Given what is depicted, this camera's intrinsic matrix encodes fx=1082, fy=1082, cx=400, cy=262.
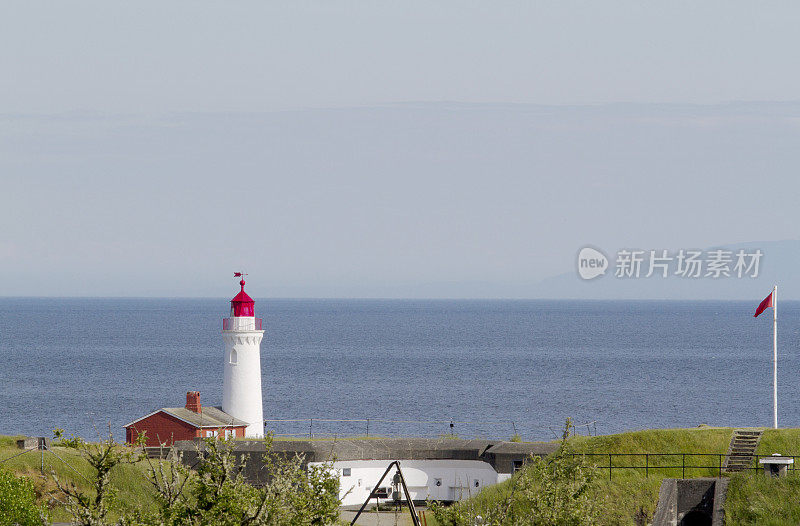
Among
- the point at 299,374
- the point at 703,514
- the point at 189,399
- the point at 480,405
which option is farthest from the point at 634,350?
the point at 703,514

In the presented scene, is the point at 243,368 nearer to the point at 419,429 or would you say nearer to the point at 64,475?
the point at 64,475

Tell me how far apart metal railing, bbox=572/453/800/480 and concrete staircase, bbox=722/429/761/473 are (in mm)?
119

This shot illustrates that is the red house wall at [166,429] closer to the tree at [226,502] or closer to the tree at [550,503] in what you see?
the tree at [550,503]

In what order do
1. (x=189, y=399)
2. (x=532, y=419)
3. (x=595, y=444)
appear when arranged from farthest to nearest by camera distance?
(x=532, y=419) < (x=189, y=399) < (x=595, y=444)

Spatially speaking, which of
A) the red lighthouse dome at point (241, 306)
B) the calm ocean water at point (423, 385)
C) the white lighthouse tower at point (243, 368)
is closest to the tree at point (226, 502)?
the white lighthouse tower at point (243, 368)

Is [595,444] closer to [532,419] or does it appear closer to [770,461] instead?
[770,461]

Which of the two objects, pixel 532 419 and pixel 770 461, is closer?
pixel 770 461

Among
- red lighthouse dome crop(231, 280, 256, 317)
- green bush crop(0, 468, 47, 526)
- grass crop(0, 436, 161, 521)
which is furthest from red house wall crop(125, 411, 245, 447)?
green bush crop(0, 468, 47, 526)

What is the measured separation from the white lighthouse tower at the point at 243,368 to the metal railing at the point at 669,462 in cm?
1997

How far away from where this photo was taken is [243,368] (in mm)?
52000

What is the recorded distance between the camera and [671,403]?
347 ft

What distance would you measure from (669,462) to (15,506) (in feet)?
68.4

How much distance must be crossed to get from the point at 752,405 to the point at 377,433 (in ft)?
137

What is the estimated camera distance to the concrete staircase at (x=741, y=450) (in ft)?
118
